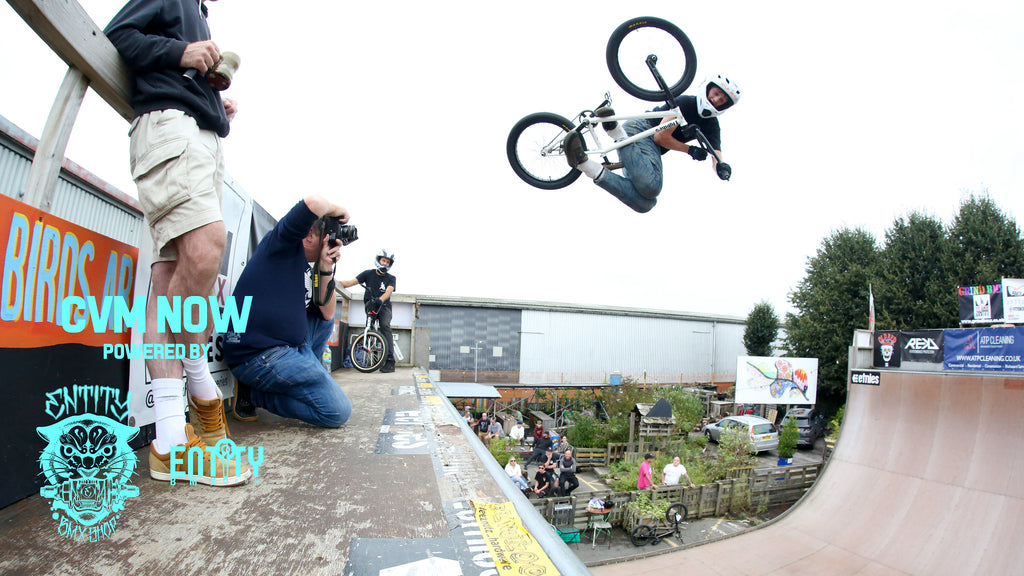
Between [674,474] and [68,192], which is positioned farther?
[674,474]

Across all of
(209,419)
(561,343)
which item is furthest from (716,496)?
(561,343)

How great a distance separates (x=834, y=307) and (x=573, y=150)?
21253 mm

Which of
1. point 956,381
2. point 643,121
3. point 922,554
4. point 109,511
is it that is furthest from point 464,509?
point 956,381

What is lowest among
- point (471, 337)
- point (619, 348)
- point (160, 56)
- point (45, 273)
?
point (619, 348)

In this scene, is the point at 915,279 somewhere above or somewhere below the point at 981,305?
above

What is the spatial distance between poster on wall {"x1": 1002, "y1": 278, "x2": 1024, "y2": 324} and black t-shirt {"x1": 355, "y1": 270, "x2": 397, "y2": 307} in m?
16.6

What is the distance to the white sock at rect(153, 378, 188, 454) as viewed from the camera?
5.09 feet

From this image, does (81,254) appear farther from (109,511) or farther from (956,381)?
(956,381)

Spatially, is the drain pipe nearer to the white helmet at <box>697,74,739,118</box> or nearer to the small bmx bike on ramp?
the white helmet at <box>697,74,739,118</box>

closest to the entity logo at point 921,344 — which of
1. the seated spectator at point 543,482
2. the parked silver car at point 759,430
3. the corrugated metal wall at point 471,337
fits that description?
the parked silver car at point 759,430

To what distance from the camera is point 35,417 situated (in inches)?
54.2

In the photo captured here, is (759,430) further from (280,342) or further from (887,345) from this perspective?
(280,342)

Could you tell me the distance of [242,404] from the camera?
9.18ft

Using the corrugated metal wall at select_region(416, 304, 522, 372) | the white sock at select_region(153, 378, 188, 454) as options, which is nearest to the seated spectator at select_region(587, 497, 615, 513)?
the white sock at select_region(153, 378, 188, 454)
